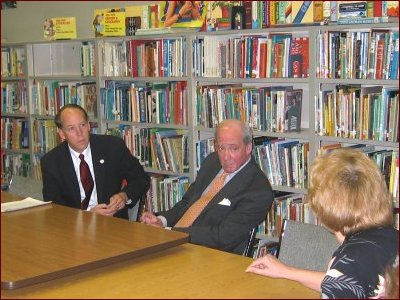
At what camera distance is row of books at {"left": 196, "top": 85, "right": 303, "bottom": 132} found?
12.7 feet

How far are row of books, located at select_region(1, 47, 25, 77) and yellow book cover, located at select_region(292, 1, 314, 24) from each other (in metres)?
3.21

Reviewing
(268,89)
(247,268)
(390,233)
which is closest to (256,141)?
(268,89)

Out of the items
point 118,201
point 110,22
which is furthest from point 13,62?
point 118,201

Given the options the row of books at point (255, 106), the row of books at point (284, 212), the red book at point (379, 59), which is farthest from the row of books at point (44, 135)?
the red book at point (379, 59)

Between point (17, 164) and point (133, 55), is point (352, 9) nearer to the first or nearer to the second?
point (133, 55)

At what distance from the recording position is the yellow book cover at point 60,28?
5.36 metres

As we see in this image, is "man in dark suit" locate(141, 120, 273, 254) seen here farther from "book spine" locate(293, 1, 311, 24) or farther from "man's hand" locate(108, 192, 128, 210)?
"book spine" locate(293, 1, 311, 24)

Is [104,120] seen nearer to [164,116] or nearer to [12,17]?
[164,116]

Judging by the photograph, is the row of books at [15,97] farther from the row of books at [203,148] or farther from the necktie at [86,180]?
the necktie at [86,180]

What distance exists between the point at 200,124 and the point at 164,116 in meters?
0.39

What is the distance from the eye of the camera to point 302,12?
3639mm

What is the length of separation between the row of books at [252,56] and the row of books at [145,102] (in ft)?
0.97

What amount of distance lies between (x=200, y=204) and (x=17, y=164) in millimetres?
3489

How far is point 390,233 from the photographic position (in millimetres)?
1818
